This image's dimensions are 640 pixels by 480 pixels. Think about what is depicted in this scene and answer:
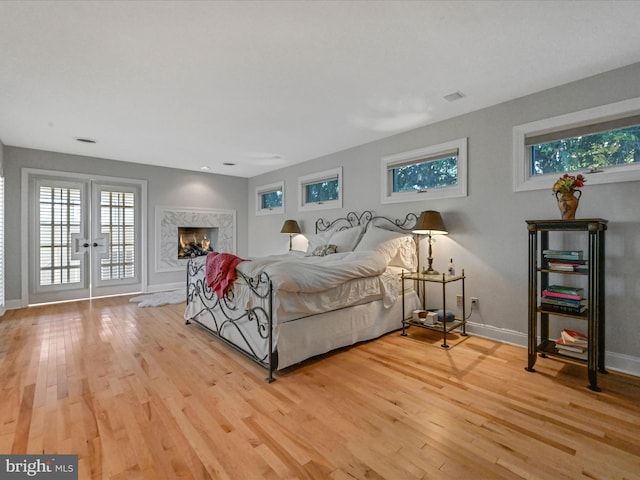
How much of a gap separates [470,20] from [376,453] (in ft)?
8.74

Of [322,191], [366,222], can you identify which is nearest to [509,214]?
[366,222]

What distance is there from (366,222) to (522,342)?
7.74 feet

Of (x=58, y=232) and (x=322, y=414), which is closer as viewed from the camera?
(x=322, y=414)

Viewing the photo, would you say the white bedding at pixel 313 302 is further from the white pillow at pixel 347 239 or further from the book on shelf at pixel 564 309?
the book on shelf at pixel 564 309

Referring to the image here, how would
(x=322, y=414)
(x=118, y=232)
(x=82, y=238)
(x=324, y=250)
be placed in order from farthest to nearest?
1. (x=118, y=232)
2. (x=82, y=238)
3. (x=324, y=250)
4. (x=322, y=414)

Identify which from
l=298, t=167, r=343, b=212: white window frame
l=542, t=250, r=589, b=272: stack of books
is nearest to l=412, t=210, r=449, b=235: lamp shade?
l=542, t=250, r=589, b=272: stack of books

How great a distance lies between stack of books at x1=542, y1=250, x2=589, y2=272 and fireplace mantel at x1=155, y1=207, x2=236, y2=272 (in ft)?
19.8

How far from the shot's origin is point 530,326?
2551 mm

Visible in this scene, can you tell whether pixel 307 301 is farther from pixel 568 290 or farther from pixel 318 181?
pixel 318 181

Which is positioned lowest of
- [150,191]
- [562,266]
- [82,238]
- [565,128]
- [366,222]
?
[562,266]

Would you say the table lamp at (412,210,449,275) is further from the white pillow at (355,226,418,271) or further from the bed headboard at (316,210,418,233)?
the bed headboard at (316,210,418,233)

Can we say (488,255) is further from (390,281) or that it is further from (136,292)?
(136,292)

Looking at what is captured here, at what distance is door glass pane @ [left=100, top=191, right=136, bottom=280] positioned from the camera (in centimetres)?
559

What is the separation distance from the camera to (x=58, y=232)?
5156mm
